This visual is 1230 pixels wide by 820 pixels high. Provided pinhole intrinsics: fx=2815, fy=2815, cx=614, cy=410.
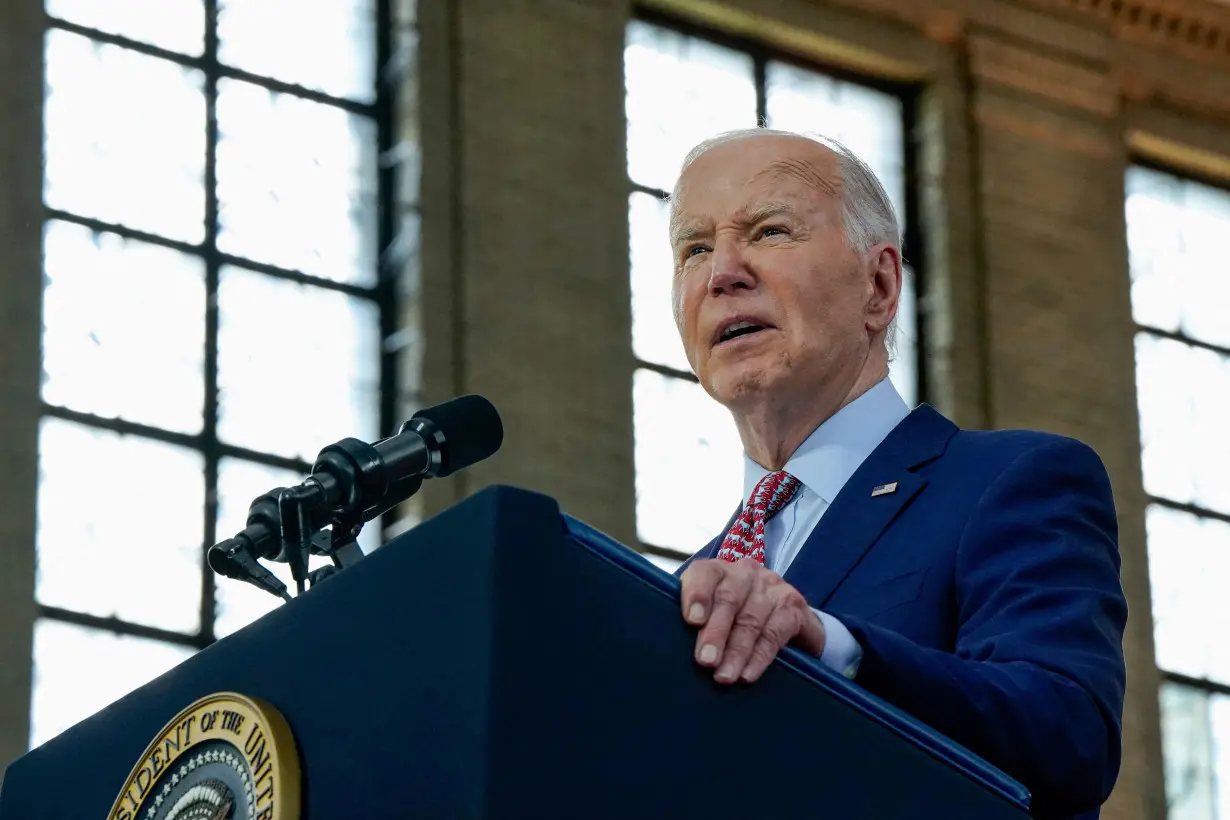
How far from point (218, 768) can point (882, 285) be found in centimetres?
161

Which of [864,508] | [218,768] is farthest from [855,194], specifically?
[218,768]

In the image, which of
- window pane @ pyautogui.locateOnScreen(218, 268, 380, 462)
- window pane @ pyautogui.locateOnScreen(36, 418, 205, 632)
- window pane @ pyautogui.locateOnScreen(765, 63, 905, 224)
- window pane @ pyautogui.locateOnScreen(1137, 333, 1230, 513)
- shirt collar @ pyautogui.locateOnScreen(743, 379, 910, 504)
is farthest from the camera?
window pane @ pyautogui.locateOnScreen(1137, 333, 1230, 513)

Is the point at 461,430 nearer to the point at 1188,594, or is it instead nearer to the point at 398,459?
the point at 398,459

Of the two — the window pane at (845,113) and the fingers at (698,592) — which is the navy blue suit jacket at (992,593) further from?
the window pane at (845,113)

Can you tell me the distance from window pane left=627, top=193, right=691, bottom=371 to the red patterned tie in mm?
9756

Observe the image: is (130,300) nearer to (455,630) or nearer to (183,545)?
(183,545)

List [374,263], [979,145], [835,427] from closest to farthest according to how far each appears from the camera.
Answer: [835,427], [374,263], [979,145]

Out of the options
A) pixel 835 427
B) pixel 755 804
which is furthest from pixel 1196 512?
pixel 755 804

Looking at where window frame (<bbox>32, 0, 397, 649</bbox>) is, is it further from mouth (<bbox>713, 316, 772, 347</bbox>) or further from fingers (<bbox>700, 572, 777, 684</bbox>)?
fingers (<bbox>700, 572, 777, 684</bbox>)

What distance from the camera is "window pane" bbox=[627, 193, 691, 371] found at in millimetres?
13531

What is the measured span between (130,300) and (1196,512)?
234 inches

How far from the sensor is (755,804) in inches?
101

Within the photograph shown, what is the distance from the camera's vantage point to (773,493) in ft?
11.9

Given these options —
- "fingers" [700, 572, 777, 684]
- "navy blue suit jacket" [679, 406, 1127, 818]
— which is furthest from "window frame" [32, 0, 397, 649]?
"fingers" [700, 572, 777, 684]
